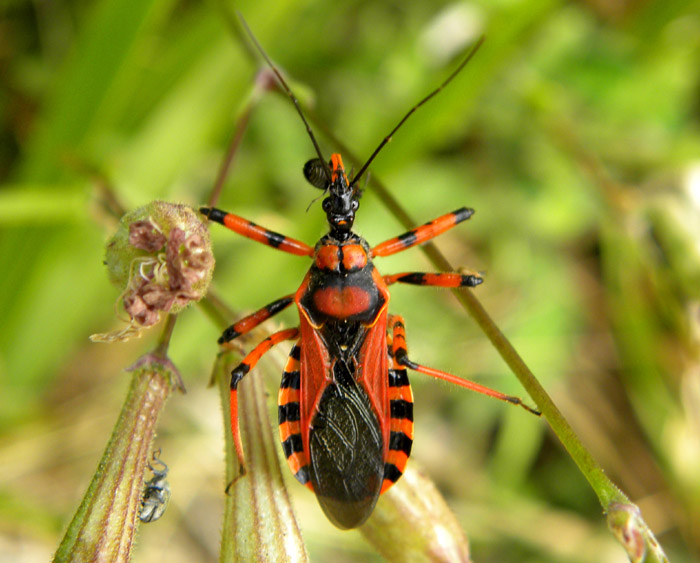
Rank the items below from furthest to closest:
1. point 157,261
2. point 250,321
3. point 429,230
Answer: point 429,230, point 250,321, point 157,261

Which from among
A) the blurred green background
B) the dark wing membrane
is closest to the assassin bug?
the dark wing membrane

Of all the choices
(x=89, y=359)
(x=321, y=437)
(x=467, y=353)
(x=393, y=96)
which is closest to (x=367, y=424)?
(x=321, y=437)

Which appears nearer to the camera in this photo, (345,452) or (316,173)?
(345,452)

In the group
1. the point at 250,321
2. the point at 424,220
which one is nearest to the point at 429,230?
the point at 250,321

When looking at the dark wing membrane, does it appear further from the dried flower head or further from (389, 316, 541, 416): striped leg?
the dried flower head

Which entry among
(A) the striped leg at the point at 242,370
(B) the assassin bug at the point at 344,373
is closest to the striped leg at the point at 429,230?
(B) the assassin bug at the point at 344,373

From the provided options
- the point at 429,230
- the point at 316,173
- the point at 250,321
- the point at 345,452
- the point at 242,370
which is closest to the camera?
the point at 345,452

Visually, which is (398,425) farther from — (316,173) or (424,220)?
(424,220)

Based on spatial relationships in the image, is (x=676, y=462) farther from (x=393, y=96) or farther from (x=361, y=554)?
(x=393, y=96)
